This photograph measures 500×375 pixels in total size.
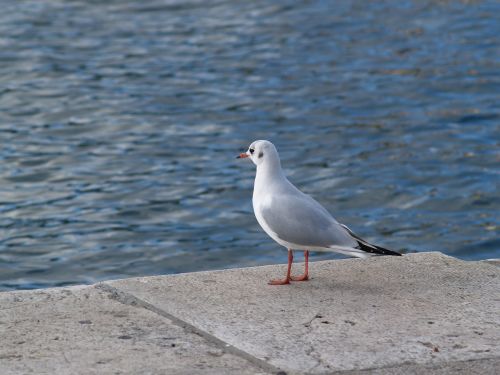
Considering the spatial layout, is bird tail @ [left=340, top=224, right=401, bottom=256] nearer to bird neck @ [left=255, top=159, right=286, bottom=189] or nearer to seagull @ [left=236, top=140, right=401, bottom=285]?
seagull @ [left=236, top=140, right=401, bottom=285]

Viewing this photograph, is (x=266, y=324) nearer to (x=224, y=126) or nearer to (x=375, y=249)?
A: (x=375, y=249)

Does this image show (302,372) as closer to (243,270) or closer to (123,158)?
(243,270)

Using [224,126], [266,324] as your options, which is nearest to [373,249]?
[266,324]

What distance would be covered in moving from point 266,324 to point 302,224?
937 mm

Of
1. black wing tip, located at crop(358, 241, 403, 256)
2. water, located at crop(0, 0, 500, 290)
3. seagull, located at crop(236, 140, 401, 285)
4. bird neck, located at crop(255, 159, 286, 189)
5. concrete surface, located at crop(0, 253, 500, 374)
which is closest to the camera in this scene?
concrete surface, located at crop(0, 253, 500, 374)

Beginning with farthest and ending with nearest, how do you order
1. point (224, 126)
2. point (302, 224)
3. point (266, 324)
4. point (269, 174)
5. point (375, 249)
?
point (224, 126) → point (269, 174) → point (302, 224) → point (375, 249) → point (266, 324)

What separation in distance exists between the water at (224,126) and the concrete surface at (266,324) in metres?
3.90

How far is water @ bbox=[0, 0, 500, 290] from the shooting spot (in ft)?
32.3

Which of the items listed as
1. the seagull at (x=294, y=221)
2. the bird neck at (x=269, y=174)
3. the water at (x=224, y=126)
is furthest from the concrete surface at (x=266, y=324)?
the water at (x=224, y=126)

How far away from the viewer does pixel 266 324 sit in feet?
15.2

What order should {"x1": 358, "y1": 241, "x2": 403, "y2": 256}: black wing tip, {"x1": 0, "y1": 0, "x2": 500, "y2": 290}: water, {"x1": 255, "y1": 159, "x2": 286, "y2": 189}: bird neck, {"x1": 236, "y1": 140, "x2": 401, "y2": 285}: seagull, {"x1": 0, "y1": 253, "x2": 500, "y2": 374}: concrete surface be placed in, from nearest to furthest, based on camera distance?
{"x1": 0, "y1": 253, "x2": 500, "y2": 374}: concrete surface
{"x1": 358, "y1": 241, "x2": 403, "y2": 256}: black wing tip
{"x1": 236, "y1": 140, "x2": 401, "y2": 285}: seagull
{"x1": 255, "y1": 159, "x2": 286, "y2": 189}: bird neck
{"x1": 0, "y1": 0, "x2": 500, "y2": 290}: water

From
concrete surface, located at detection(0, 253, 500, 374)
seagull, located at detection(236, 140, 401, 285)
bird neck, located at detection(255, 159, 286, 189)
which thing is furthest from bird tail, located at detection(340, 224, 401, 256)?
bird neck, located at detection(255, 159, 286, 189)

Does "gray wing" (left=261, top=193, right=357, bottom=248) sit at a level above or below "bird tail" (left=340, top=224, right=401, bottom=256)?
above

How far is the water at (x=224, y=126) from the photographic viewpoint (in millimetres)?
9852
